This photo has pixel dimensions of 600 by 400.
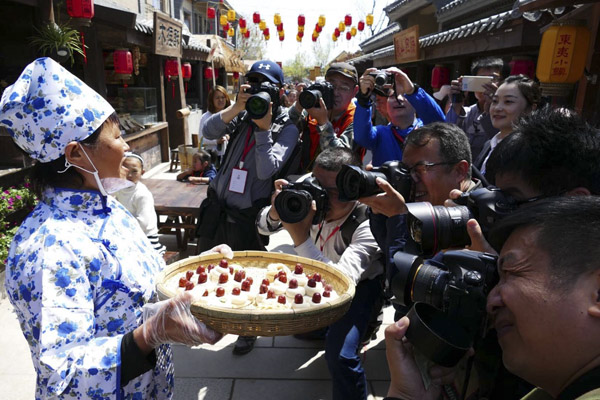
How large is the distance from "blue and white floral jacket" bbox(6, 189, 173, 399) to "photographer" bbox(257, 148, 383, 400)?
859 mm

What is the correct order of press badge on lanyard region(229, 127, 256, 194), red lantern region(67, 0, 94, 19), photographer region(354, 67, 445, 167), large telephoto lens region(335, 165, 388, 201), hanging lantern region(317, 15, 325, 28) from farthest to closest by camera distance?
1. hanging lantern region(317, 15, 325, 28)
2. red lantern region(67, 0, 94, 19)
3. photographer region(354, 67, 445, 167)
4. press badge on lanyard region(229, 127, 256, 194)
5. large telephoto lens region(335, 165, 388, 201)

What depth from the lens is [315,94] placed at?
2.99 meters

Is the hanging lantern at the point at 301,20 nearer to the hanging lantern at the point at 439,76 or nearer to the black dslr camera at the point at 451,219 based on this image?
the hanging lantern at the point at 439,76

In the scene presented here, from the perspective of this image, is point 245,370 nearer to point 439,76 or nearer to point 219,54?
point 439,76

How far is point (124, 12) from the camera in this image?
22.1ft

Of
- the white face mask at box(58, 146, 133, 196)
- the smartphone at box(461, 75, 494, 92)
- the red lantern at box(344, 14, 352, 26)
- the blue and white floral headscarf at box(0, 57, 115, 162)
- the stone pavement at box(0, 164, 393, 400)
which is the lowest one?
the stone pavement at box(0, 164, 393, 400)

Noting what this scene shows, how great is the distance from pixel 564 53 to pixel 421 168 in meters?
2.77

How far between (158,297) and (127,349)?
1.05ft

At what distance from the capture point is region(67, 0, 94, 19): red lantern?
543cm

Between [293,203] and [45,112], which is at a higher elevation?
[45,112]

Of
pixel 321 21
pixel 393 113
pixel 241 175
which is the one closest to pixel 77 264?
pixel 241 175

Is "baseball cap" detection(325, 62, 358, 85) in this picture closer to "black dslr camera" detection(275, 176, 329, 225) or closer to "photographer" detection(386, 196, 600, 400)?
"black dslr camera" detection(275, 176, 329, 225)

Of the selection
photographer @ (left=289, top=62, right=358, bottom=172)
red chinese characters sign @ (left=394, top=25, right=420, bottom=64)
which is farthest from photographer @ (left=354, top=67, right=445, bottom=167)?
red chinese characters sign @ (left=394, top=25, right=420, bottom=64)

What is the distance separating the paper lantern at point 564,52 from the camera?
3.71 metres
